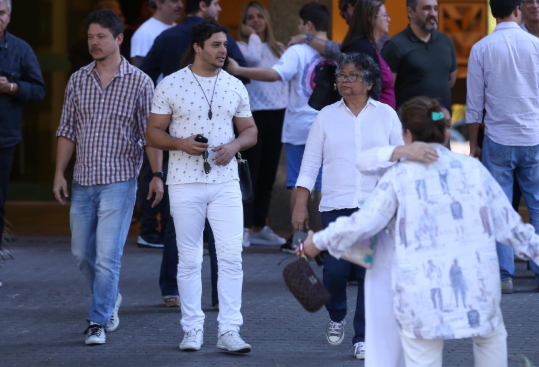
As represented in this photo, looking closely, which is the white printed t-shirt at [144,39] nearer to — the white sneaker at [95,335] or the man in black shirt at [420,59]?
the man in black shirt at [420,59]

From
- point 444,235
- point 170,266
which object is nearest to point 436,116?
point 444,235

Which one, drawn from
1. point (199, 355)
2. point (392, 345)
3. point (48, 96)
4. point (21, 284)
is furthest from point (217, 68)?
point (48, 96)

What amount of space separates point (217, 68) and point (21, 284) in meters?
3.02

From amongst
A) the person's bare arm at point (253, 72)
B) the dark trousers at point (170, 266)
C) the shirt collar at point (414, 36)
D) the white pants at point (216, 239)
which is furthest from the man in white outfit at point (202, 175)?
the shirt collar at point (414, 36)

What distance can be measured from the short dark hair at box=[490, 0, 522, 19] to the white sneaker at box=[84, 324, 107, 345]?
150 inches

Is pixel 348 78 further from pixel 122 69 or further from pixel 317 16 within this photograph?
pixel 317 16

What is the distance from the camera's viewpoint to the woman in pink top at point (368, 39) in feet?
20.6

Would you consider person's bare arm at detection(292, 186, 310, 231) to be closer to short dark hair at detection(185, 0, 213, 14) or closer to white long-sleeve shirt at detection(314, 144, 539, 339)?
white long-sleeve shirt at detection(314, 144, 539, 339)

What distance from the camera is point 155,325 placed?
6.12 meters

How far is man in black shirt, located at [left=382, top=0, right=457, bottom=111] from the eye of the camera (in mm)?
7086

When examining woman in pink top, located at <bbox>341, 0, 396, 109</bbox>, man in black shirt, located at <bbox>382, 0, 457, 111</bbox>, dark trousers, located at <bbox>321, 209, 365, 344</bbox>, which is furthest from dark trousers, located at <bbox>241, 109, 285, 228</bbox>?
dark trousers, located at <bbox>321, 209, 365, 344</bbox>

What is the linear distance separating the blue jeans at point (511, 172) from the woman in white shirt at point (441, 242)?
3165mm

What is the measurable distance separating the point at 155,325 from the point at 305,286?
2.47 metres

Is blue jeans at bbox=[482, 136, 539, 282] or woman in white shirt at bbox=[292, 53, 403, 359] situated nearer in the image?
woman in white shirt at bbox=[292, 53, 403, 359]
